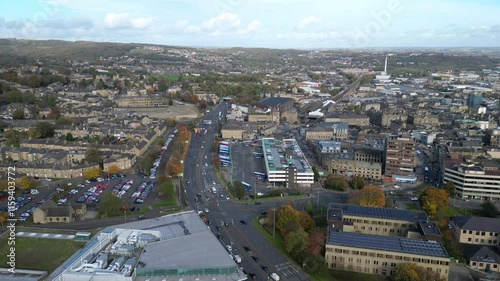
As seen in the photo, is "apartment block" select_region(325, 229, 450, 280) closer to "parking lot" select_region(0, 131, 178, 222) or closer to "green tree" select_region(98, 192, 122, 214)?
"green tree" select_region(98, 192, 122, 214)

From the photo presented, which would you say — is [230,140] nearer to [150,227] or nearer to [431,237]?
[150,227]

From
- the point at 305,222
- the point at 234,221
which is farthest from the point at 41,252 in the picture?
the point at 305,222

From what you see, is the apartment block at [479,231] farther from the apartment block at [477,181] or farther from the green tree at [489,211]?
the apartment block at [477,181]


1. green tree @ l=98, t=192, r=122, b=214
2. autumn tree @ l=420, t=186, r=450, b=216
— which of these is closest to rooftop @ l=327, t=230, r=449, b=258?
autumn tree @ l=420, t=186, r=450, b=216

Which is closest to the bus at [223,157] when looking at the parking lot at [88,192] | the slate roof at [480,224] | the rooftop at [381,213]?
the parking lot at [88,192]

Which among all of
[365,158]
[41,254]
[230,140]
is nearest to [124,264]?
[41,254]
